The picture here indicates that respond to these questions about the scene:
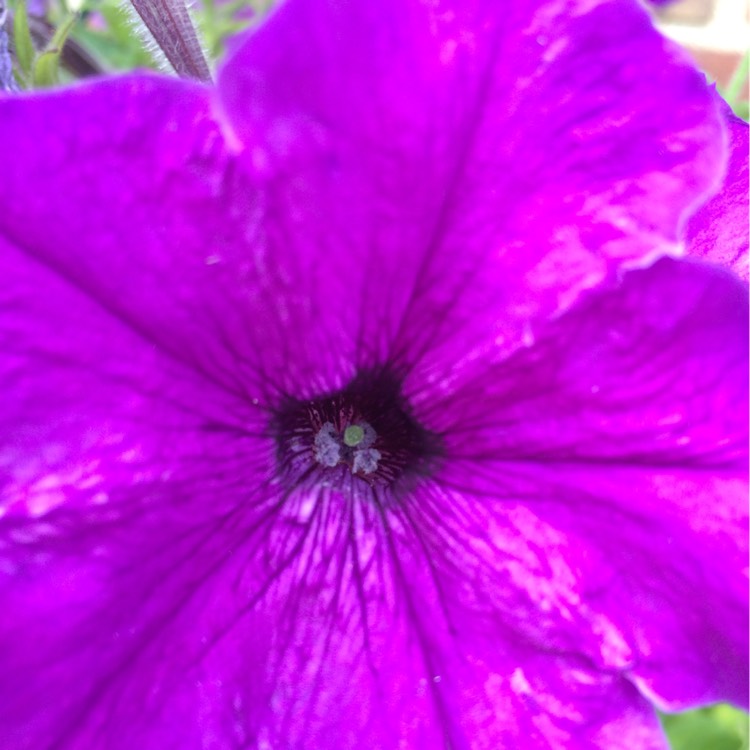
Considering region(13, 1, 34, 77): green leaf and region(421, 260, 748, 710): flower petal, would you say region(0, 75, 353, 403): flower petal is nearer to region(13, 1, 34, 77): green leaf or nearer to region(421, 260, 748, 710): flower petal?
region(421, 260, 748, 710): flower petal

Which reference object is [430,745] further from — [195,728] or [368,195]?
[368,195]

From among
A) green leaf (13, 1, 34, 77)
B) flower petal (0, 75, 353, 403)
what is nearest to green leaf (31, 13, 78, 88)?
green leaf (13, 1, 34, 77)

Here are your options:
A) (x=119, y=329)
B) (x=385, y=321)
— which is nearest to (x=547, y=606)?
(x=385, y=321)

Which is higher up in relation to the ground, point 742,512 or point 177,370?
point 177,370

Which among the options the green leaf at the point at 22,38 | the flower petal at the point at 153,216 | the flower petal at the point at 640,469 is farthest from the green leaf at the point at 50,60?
the flower petal at the point at 640,469

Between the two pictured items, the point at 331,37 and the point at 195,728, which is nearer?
the point at 331,37
